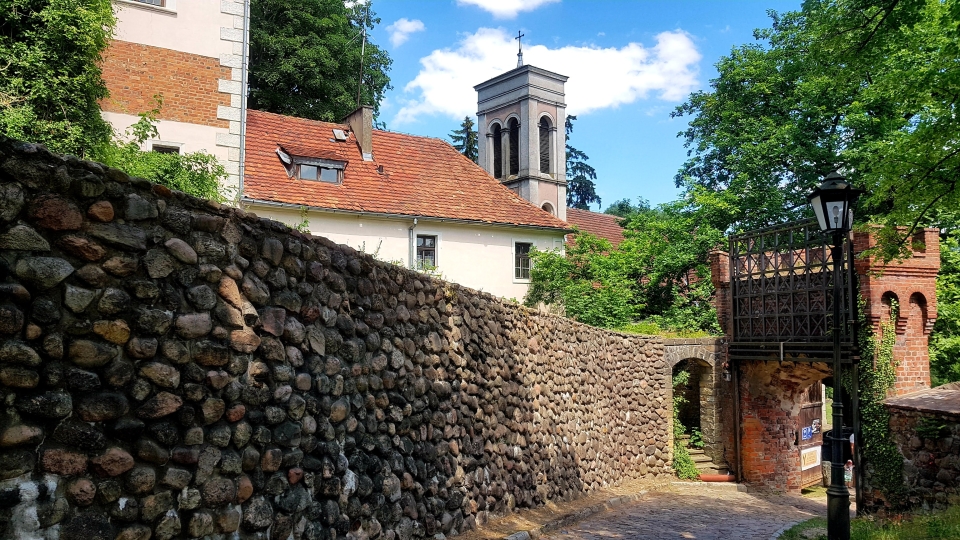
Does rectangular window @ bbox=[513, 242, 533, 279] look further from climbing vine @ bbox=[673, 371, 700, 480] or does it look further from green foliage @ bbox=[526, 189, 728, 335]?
climbing vine @ bbox=[673, 371, 700, 480]

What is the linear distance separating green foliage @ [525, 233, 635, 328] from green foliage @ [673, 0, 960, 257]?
398 cm

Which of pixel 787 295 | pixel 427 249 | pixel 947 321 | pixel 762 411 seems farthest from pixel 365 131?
pixel 947 321

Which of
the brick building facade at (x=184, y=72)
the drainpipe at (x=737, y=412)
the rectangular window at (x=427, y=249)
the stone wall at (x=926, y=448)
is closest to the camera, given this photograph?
the stone wall at (x=926, y=448)

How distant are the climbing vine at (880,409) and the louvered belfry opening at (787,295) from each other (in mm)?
352

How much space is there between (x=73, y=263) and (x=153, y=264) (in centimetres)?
48

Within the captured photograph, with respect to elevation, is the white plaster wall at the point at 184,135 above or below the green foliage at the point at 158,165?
above

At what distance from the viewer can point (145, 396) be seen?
12.6ft

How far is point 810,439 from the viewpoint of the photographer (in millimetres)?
19875

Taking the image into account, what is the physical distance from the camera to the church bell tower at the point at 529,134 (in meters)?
32.4

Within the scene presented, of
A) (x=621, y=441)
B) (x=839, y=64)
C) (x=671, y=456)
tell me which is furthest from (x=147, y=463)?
(x=671, y=456)

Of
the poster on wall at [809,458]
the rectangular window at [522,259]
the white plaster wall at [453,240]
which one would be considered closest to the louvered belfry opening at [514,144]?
the white plaster wall at [453,240]

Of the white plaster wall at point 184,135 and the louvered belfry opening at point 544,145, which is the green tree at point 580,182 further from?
the white plaster wall at point 184,135

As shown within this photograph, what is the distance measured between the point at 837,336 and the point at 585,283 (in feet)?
47.9

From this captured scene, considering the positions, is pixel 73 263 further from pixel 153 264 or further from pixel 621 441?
pixel 621 441
